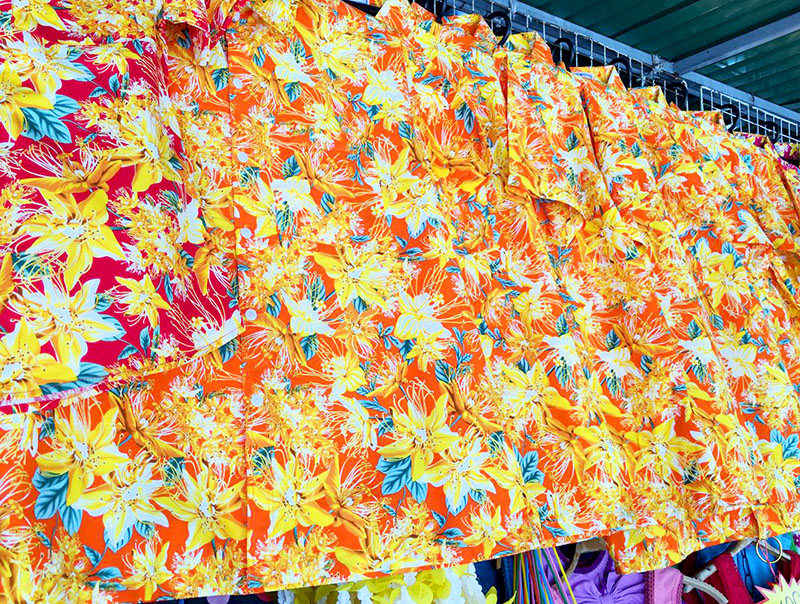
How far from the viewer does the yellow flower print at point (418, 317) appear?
760 mm

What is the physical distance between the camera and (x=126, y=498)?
0.58 m

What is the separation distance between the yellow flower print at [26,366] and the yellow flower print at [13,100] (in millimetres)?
192

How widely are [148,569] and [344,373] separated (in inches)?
11.2

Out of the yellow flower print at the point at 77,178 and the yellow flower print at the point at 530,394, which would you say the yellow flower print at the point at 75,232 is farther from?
the yellow flower print at the point at 530,394

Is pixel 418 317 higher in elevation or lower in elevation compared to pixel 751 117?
lower

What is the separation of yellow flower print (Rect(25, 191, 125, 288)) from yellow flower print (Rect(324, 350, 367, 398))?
0.26 metres

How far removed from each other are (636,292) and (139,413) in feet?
2.56

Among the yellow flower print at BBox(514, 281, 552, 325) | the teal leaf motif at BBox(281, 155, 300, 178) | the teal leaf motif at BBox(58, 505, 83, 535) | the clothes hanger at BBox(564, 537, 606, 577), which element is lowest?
the clothes hanger at BBox(564, 537, 606, 577)

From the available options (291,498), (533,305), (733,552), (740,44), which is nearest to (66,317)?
(291,498)

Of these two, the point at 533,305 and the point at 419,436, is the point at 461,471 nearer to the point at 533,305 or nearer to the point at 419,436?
the point at 419,436

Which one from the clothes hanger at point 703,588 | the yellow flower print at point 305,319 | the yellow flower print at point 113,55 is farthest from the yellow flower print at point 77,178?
the clothes hanger at point 703,588

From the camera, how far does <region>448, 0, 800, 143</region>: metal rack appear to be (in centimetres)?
129

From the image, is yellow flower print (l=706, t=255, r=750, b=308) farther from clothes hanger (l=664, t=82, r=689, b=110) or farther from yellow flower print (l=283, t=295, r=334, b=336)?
yellow flower print (l=283, t=295, r=334, b=336)

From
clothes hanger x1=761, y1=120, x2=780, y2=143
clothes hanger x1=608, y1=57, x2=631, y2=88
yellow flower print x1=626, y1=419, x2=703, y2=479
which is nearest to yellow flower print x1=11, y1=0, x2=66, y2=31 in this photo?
yellow flower print x1=626, y1=419, x2=703, y2=479
